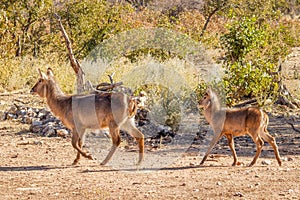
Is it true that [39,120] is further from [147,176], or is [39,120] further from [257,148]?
[257,148]

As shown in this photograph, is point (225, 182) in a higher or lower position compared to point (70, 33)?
lower

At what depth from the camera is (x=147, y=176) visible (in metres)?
8.12

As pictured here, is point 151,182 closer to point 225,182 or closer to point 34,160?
point 225,182

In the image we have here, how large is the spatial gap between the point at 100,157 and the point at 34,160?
1.16 metres

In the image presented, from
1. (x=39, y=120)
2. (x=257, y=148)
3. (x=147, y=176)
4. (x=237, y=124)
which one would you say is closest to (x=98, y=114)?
(x=147, y=176)

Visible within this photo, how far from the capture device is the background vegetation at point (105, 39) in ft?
45.0

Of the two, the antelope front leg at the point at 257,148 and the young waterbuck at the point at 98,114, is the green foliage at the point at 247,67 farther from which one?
the young waterbuck at the point at 98,114

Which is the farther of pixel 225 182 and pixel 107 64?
pixel 107 64

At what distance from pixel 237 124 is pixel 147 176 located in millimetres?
1932

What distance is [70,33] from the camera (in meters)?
22.2

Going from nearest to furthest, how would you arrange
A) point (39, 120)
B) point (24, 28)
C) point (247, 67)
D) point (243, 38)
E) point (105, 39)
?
1. point (247, 67)
2. point (39, 120)
3. point (243, 38)
4. point (105, 39)
5. point (24, 28)

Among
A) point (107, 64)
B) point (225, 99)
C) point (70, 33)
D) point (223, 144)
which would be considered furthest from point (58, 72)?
point (223, 144)

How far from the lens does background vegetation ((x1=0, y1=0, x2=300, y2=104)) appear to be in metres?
13.7

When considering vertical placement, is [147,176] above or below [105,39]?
below
